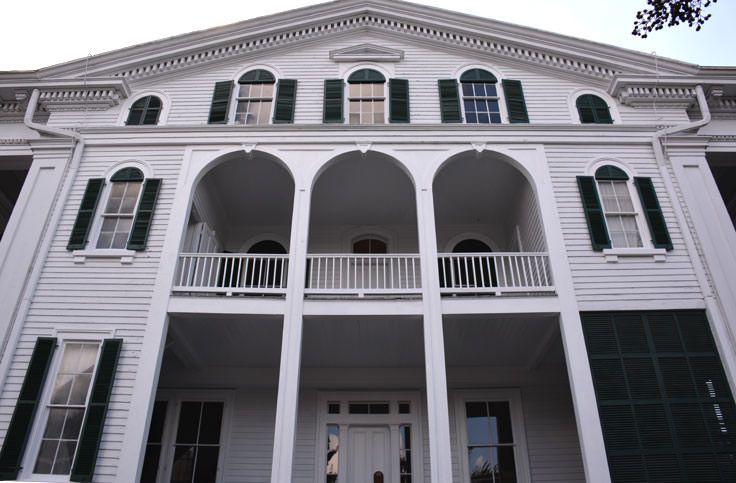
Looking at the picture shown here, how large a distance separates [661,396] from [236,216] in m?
10.8

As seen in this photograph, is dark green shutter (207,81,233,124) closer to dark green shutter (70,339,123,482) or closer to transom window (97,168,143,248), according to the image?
transom window (97,168,143,248)

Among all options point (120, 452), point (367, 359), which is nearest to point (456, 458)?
point (367, 359)

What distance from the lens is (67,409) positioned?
30.2 feet

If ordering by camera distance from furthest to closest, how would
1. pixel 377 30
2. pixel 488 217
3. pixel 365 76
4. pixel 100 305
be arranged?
pixel 488 217, pixel 377 30, pixel 365 76, pixel 100 305

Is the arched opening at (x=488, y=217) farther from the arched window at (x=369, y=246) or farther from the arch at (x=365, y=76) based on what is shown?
the arch at (x=365, y=76)

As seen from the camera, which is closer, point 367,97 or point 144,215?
point 144,215

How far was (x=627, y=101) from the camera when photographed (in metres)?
12.5

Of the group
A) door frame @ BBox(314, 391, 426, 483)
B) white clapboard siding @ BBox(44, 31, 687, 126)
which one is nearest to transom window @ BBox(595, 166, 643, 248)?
white clapboard siding @ BBox(44, 31, 687, 126)

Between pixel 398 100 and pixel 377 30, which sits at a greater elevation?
pixel 377 30

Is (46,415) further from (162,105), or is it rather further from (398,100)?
A: (398,100)

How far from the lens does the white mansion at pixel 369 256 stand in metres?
9.28

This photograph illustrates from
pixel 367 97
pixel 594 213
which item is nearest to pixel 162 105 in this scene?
pixel 367 97

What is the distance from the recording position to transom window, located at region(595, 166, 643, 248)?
35.6 feet

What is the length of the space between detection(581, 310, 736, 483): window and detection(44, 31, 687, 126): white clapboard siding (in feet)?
17.0
